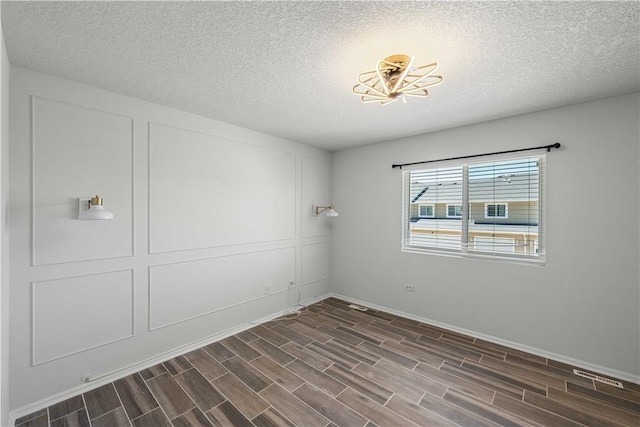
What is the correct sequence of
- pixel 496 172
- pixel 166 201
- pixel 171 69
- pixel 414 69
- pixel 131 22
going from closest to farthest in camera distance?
1. pixel 131 22
2. pixel 414 69
3. pixel 171 69
4. pixel 166 201
5. pixel 496 172

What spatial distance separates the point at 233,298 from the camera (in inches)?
136

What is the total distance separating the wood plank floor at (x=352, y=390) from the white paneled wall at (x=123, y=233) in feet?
1.07

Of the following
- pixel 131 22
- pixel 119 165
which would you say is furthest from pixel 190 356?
pixel 131 22

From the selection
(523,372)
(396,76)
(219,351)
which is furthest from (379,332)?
(396,76)

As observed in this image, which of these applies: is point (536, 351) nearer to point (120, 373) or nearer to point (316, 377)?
point (316, 377)

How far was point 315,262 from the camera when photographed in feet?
15.3

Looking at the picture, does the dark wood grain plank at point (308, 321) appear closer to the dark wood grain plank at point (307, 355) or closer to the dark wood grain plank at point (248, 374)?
the dark wood grain plank at point (307, 355)

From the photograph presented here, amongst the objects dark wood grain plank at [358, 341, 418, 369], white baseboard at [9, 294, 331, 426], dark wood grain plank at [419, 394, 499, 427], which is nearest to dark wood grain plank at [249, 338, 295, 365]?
white baseboard at [9, 294, 331, 426]

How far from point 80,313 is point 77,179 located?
1.13m

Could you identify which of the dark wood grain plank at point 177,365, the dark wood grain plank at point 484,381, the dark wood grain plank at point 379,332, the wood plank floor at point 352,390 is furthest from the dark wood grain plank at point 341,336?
the dark wood grain plank at point 177,365

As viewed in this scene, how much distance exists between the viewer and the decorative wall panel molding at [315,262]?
4469 mm

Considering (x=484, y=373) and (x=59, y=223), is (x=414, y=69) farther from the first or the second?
(x=59, y=223)

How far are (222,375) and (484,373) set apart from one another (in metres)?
2.45

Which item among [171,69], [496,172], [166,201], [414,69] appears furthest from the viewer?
[496,172]
